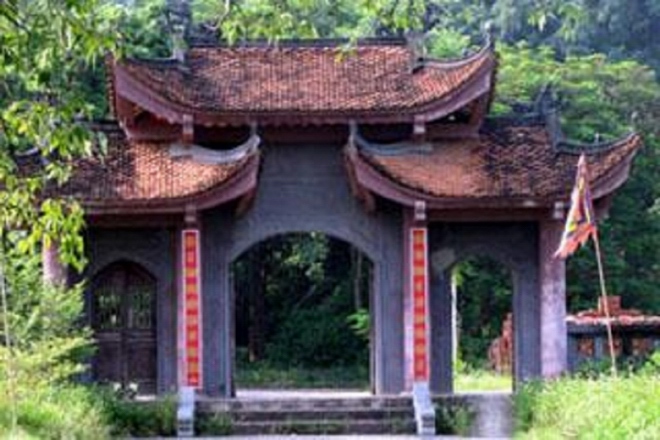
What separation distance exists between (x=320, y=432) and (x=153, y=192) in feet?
12.8

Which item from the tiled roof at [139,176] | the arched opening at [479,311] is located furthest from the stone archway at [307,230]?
the arched opening at [479,311]

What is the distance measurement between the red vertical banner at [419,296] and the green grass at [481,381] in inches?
224

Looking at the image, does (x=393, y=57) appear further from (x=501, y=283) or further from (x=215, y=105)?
(x=501, y=283)

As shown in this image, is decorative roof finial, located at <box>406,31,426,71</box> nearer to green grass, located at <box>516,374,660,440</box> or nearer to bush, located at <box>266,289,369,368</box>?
green grass, located at <box>516,374,660,440</box>

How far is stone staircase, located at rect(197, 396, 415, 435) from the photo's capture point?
18.5 m

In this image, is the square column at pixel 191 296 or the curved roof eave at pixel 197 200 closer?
the curved roof eave at pixel 197 200

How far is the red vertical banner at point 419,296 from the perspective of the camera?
19.6 metres

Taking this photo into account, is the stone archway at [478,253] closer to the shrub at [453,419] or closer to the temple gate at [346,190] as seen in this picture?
the temple gate at [346,190]

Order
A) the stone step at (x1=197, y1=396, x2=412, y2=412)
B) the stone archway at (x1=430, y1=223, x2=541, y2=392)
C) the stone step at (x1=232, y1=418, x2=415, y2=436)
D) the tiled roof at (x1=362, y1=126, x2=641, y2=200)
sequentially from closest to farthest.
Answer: the stone step at (x1=232, y1=418, x2=415, y2=436) < the stone step at (x1=197, y1=396, x2=412, y2=412) < the tiled roof at (x1=362, y1=126, x2=641, y2=200) < the stone archway at (x1=430, y1=223, x2=541, y2=392)

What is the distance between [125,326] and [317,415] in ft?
10.8

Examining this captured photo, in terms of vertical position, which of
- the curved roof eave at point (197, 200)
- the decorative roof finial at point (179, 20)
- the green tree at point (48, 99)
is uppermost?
the decorative roof finial at point (179, 20)

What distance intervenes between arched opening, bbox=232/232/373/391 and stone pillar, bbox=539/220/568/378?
11.4m

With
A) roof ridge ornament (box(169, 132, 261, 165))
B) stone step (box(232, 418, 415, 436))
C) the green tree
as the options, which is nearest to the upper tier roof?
roof ridge ornament (box(169, 132, 261, 165))

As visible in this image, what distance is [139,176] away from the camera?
64.9ft
